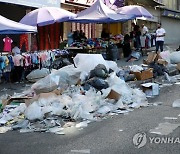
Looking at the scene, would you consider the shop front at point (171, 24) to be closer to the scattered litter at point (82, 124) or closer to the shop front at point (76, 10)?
the shop front at point (76, 10)

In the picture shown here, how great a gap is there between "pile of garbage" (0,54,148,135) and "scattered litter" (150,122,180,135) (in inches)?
52.4

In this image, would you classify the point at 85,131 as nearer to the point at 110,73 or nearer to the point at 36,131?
the point at 36,131

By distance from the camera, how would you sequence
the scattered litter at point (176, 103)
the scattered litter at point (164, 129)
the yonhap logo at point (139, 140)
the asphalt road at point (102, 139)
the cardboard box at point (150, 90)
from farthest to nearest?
the cardboard box at point (150, 90) < the scattered litter at point (176, 103) < the scattered litter at point (164, 129) < the yonhap logo at point (139, 140) < the asphalt road at point (102, 139)

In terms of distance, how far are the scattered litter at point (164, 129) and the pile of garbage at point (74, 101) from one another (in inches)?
52.4

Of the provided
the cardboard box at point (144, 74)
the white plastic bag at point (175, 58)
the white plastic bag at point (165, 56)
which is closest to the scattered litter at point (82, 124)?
the cardboard box at point (144, 74)

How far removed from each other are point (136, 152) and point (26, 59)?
26.6 feet

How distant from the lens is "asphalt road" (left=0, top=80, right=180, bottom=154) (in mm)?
5695

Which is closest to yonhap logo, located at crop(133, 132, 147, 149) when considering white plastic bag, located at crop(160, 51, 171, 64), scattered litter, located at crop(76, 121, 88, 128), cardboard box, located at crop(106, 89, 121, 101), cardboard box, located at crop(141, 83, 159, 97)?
scattered litter, located at crop(76, 121, 88, 128)

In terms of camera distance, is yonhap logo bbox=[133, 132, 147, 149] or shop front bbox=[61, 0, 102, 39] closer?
yonhap logo bbox=[133, 132, 147, 149]

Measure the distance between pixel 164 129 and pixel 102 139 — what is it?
3.87 feet

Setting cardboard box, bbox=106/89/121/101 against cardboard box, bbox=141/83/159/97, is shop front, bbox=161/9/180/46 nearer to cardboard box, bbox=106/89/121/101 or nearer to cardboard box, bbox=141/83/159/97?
cardboard box, bbox=141/83/159/97

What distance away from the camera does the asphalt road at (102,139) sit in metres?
5.70

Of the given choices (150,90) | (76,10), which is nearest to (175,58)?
(150,90)

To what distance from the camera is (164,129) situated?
673 centimetres
